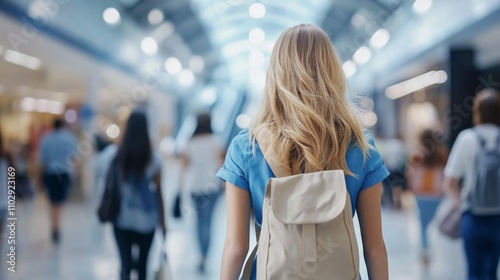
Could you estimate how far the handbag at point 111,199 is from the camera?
11.4 ft

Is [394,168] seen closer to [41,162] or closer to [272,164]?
[41,162]

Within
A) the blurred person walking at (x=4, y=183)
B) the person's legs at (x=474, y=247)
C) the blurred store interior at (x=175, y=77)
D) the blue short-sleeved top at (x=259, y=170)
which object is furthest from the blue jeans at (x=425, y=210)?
the blue short-sleeved top at (x=259, y=170)

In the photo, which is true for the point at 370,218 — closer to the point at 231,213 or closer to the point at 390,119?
the point at 231,213

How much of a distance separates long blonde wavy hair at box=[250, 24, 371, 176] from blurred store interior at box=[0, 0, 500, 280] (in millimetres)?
2191

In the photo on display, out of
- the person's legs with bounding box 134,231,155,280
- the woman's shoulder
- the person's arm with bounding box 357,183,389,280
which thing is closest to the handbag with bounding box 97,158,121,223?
the person's legs with bounding box 134,231,155,280

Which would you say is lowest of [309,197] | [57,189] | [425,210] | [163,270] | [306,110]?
[163,270]

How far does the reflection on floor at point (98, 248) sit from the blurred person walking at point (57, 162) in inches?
3.0

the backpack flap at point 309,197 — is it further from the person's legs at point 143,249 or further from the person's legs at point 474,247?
the person's legs at point 143,249

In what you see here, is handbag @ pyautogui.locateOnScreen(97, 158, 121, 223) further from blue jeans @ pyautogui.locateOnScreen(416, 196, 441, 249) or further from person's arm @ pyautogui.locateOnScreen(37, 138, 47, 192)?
blue jeans @ pyautogui.locateOnScreen(416, 196, 441, 249)

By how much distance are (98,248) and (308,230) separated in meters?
2.90

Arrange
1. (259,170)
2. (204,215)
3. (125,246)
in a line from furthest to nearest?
(204,215)
(125,246)
(259,170)

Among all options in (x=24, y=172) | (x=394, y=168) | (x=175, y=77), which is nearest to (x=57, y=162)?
(x=24, y=172)

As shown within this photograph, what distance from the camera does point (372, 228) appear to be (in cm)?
149

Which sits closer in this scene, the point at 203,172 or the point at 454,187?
the point at 454,187
